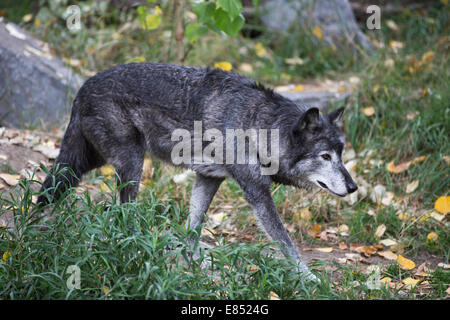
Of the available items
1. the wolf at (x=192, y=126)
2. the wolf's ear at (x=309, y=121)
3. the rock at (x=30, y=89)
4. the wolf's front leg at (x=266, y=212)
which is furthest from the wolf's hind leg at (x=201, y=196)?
the rock at (x=30, y=89)

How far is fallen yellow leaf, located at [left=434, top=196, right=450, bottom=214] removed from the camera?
5169 millimetres

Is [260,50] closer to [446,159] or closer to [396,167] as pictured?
[396,167]

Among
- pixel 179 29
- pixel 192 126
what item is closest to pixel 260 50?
pixel 179 29

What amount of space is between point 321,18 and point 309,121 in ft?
17.8

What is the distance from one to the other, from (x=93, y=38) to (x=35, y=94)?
1.88 metres

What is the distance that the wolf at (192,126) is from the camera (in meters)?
4.20

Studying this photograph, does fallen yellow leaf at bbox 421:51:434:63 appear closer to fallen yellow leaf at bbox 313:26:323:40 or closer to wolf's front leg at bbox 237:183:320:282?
fallen yellow leaf at bbox 313:26:323:40

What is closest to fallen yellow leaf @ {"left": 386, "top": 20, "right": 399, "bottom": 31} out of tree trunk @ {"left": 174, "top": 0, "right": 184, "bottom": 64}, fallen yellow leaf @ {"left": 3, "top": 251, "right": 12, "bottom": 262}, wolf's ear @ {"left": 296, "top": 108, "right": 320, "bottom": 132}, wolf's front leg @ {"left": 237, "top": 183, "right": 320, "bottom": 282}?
tree trunk @ {"left": 174, "top": 0, "right": 184, "bottom": 64}

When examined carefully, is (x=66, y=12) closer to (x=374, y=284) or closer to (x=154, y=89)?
(x=154, y=89)

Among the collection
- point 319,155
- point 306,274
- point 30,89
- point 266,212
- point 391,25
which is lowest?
point 306,274

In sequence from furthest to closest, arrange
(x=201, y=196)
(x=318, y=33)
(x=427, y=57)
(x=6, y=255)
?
(x=318, y=33) → (x=427, y=57) → (x=201, y=196) → (x=6, y=255)

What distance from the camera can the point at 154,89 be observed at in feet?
14.6

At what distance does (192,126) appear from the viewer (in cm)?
441

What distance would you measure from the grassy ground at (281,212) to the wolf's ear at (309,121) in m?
1.02
